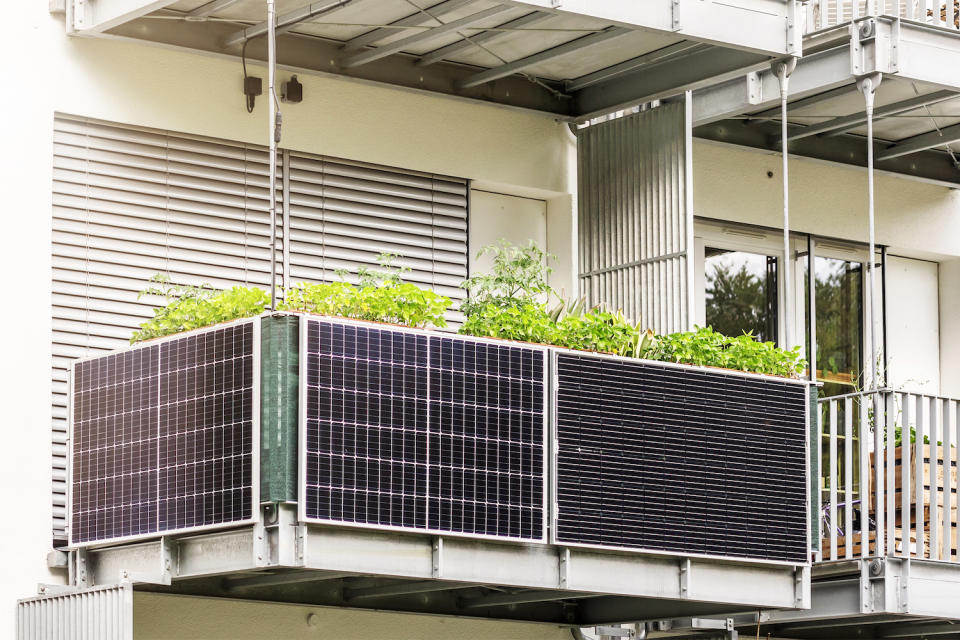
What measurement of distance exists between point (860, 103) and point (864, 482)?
3.66 metres

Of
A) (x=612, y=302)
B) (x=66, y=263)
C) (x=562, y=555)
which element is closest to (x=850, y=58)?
(x=612, y=302)

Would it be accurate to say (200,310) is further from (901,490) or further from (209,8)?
(901,490)

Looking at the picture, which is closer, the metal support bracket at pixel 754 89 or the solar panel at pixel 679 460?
the solar panel at pixel 679 460

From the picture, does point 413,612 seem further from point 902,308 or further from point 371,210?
point 902,308

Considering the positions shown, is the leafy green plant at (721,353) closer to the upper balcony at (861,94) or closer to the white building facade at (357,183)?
the white building facade at (357,183)

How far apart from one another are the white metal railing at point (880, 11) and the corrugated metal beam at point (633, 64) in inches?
59.6

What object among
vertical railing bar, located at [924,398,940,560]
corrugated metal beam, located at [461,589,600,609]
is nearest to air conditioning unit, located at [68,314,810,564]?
corrugated metal beam, located at [461,589,600,609]

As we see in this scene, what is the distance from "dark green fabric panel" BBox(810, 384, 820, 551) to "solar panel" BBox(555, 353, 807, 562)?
0.15m

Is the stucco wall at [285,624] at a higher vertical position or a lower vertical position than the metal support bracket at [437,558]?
lower

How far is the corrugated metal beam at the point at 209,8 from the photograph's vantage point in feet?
41.6

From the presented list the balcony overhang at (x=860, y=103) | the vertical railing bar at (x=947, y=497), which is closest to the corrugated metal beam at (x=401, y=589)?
the vertical railing bar at (x=947, y=497)

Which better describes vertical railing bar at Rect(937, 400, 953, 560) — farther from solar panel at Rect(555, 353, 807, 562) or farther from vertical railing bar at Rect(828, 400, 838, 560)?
solar panel at Rect(555, 353, 807, 562)

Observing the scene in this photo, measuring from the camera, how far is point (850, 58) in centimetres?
1447

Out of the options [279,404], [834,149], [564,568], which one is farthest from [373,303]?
[834,149]
